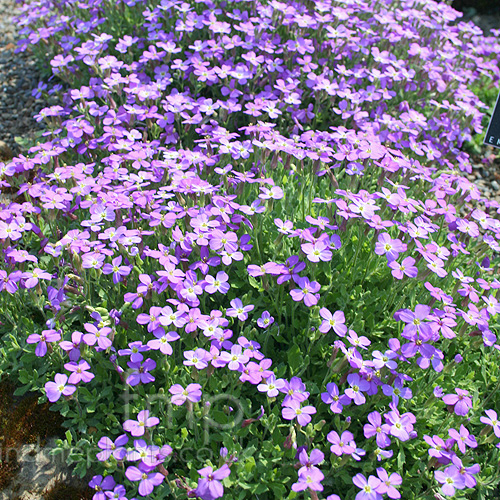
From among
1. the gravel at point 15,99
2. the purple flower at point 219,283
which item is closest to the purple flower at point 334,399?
the purple flower at point 219,283

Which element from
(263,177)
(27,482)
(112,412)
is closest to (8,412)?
(27,482)

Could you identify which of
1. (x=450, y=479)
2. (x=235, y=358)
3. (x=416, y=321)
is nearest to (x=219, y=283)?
(x=235, y=358)

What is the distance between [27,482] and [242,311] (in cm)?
158

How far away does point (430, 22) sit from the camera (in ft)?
20.7

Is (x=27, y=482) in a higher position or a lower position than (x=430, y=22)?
lower

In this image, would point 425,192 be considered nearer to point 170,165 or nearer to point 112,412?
point 170,165

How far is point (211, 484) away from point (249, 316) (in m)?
1.19

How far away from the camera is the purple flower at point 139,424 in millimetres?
2480

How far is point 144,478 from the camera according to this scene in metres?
2.40

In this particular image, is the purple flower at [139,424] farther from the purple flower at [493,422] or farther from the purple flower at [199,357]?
the purple flower at [493,422]

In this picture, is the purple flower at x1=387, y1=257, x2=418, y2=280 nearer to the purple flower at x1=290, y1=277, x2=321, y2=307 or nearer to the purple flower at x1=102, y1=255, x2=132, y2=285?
the purple flower at x1=290, y1=277, x2=321, y2=307

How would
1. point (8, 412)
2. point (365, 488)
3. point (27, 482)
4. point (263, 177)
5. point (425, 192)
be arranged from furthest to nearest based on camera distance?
point (425, 192)
point (263, 177)
point (8, 412)
point (27, 482)
point (365, 488)

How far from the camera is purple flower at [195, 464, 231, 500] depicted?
7.37ft

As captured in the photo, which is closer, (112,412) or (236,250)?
(112,412)
